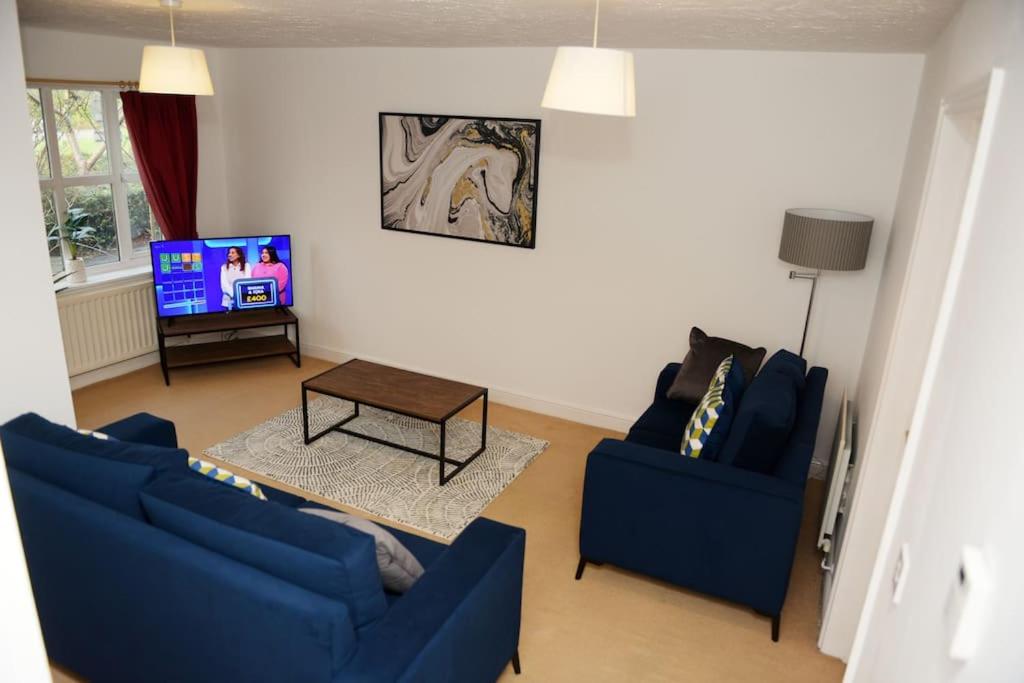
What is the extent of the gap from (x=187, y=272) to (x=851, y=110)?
440cm

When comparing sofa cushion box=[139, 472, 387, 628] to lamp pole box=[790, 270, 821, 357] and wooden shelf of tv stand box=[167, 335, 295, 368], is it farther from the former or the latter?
wooden shelf of tv stand box=[167, 335, 295, 368]

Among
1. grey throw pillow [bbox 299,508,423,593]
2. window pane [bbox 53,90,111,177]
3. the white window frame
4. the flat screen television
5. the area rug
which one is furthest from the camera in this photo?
the flat screen television

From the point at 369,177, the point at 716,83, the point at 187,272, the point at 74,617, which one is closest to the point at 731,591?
the point at 74,617

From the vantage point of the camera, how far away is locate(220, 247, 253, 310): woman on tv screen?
5.29m

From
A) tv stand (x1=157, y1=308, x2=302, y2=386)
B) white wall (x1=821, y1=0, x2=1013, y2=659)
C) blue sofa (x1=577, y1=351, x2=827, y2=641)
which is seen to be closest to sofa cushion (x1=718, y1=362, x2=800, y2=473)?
blue sofa (x1=577, y1=351, x2=827, y2=641)

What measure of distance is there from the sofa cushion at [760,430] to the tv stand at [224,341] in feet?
11.8

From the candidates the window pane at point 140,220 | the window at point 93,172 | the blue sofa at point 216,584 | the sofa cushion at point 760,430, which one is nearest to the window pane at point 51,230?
the window at point 93,172

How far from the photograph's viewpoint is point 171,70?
9.96 ft

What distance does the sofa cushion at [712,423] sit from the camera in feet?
10.1

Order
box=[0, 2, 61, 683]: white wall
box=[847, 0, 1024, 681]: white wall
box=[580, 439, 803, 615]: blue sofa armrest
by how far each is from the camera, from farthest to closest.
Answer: box=[580, 439, 803, 615]: blue sofa armrest < box=[0, 2, 61, 683]: white wall < box=[847, 0, 1024, 681]: white wall

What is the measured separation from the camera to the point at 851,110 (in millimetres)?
3758

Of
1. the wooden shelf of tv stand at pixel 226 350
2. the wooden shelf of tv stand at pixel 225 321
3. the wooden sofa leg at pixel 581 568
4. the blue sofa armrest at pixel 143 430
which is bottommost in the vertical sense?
the wooden sofa leg at pixel 581 568

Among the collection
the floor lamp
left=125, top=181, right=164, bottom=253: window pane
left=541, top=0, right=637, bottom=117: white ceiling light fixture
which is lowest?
left=125, top=181, right=164, bottom=253: window pane

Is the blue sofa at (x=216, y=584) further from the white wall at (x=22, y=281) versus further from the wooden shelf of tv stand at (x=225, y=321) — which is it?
the wooden shelf of tv stand at (x=225, y=321)
